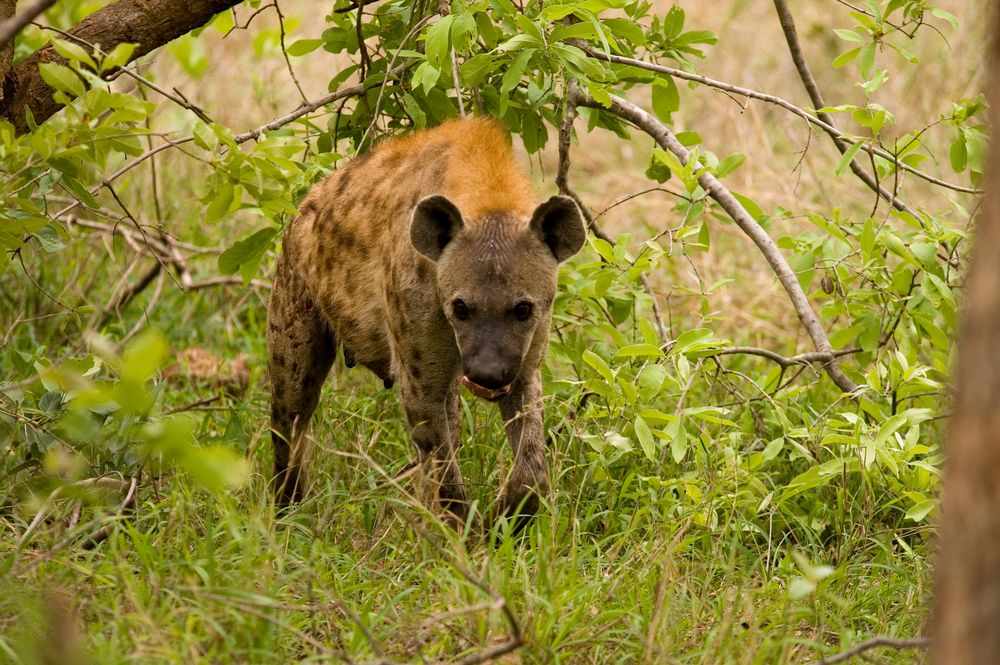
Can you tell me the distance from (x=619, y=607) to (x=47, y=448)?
175 cm

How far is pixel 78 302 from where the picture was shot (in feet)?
18.8

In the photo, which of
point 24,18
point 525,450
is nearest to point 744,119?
point 525,450

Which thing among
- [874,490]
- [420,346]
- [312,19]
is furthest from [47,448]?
[312,19]

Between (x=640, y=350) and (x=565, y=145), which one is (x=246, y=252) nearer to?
(x=565, y=145)

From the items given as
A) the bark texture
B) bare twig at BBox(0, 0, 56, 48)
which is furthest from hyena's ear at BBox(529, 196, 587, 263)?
the bark texture

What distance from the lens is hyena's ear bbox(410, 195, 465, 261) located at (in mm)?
3689

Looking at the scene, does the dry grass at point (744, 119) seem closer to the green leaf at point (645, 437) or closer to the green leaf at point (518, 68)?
the green leaf at point (645, 437)

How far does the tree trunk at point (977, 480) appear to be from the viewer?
1.76 meters

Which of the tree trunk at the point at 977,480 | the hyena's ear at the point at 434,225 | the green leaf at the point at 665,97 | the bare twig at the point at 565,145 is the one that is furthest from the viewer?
the green leaf at the point at 665,97

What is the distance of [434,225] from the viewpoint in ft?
12.3

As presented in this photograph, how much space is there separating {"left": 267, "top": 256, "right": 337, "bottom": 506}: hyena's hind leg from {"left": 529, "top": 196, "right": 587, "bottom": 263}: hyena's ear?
1.09m

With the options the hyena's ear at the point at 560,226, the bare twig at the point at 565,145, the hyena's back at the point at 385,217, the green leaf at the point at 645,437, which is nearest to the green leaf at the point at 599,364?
the green leaf at the point at 645,437

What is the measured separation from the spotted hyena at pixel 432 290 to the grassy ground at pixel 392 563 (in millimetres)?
165

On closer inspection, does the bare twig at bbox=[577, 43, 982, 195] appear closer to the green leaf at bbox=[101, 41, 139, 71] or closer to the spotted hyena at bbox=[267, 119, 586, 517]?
the spotted hyena at bbox=[267, 119, 586, 517]
